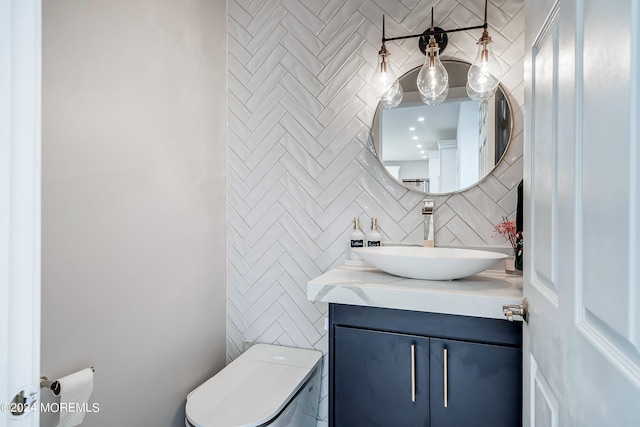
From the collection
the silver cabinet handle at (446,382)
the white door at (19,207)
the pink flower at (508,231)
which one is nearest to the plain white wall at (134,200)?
the white door at (19,207)

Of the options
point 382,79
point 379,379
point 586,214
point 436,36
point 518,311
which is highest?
point 436,36

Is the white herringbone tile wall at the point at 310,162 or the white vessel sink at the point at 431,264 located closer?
the white vessel sink at the point at 431,264

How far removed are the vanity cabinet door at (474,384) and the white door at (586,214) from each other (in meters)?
0.23

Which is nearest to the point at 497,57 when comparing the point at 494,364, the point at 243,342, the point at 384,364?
the point at 494,364

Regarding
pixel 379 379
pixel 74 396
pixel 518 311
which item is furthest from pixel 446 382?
pixel 74 396

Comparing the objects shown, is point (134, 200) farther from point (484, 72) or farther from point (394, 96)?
point (484, 72)

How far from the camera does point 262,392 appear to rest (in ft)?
4.83

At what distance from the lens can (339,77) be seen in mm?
1811

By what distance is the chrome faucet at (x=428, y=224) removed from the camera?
1.66 meters

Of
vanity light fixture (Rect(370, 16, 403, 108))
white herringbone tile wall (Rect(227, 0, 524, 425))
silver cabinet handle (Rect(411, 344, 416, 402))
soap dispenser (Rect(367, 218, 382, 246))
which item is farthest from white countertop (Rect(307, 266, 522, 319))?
vanity light fixture (Rect(370, 16, 403, 108))

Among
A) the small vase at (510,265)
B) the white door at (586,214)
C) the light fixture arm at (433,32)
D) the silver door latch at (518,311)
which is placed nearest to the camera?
the white door at (586,214)

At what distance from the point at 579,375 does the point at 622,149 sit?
0.33 metres

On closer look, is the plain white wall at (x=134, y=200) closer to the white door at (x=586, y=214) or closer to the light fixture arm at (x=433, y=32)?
the light fixture arm at (x=433, y=32)

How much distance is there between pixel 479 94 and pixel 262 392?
60.7 inches
